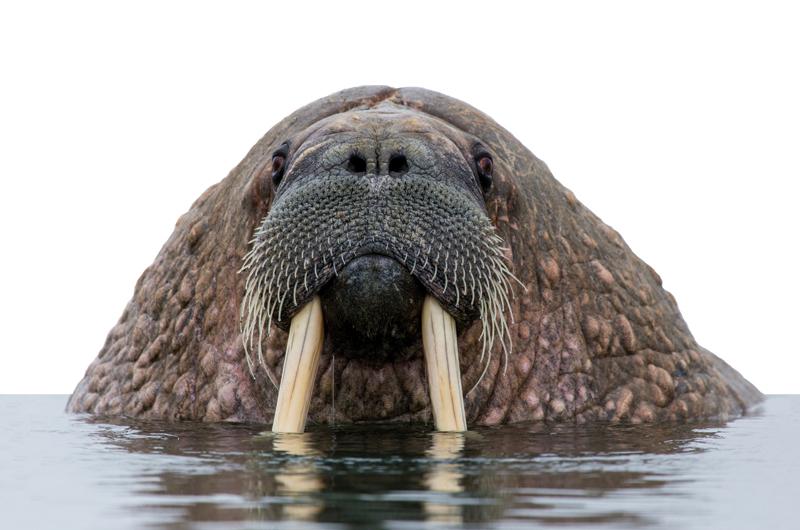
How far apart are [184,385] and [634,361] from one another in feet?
10.1

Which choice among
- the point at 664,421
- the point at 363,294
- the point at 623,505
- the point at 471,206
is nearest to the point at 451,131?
the point at 471,206

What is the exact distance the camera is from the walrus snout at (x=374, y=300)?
7668 millimetres

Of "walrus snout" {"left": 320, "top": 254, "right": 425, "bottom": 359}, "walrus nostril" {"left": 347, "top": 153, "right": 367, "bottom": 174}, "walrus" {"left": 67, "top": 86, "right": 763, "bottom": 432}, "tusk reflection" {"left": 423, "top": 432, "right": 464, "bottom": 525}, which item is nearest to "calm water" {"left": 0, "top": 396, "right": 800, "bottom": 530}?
"tusk reflection" {"left": 423, "top": 432, "right": 464, "bottom": 525}

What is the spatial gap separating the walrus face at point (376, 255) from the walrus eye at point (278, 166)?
41 cm

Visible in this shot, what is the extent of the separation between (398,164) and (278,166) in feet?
3.39

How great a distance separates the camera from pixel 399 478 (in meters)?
5.62

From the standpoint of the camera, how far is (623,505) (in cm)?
501

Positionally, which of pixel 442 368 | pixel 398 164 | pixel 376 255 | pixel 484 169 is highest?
pixel 484 169

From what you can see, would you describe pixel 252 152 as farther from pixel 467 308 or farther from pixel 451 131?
pixel 467 308

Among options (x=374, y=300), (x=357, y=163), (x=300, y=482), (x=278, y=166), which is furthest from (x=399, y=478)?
(x=278, y=166)

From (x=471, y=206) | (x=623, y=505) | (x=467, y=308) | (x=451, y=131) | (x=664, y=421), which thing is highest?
(x=451, y=131)

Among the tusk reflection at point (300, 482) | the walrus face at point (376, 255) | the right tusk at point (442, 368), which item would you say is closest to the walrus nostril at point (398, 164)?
the walrus face at point (376, 255)

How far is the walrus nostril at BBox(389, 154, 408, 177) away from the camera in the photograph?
314 inches

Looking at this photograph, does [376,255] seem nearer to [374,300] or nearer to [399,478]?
[374,300]
